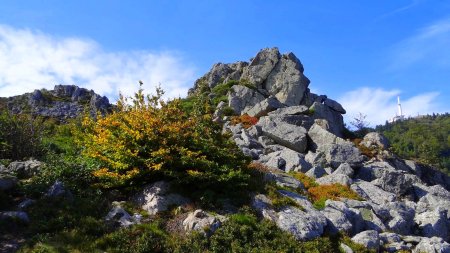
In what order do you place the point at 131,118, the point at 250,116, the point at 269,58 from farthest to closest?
the point at 269,58, the point at 250,116, the point at 131,118

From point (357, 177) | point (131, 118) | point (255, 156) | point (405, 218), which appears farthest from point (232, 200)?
point (357, 177)

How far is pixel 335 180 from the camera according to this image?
77.4 ft

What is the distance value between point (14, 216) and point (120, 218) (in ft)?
10.5

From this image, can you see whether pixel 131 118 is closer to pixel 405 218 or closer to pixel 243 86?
pixel 405 218

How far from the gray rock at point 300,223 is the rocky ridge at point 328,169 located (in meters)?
0.03

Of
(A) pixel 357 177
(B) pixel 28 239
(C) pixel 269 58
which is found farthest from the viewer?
(C) pixel 269 58

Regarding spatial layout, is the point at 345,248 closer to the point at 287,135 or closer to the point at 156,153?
the point at 156,153

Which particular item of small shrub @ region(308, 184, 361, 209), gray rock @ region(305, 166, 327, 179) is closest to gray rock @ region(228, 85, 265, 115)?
gray rock @ region(305, 166, 327, 179)

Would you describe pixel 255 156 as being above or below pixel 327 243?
above

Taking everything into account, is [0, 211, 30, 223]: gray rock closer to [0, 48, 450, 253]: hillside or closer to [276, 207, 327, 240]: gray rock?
[0, 48, 450, 253]: hillside

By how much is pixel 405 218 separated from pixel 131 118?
41.7 ft

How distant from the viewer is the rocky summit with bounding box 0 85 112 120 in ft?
137

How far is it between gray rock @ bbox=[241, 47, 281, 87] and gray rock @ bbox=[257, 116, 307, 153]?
61.1 feet

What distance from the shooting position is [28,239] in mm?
12008
